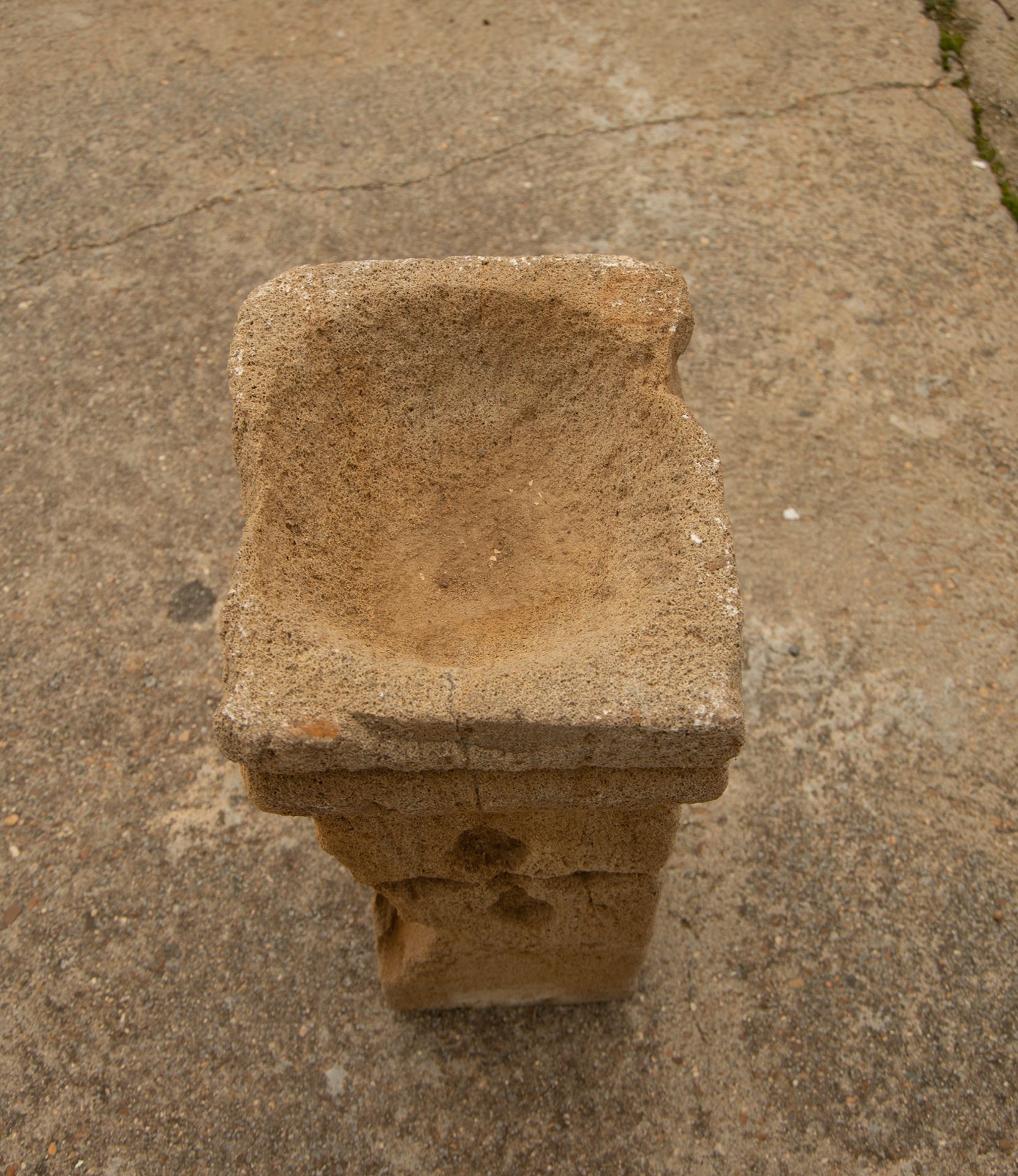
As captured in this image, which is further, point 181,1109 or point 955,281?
point 955,281

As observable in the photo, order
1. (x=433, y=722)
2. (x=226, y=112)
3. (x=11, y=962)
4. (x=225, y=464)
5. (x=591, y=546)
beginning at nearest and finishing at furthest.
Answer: (x=433, y=722) → (x=591, y=546) → (x=11, y=962) → (x=225, y=464) → (x=226, y=112)

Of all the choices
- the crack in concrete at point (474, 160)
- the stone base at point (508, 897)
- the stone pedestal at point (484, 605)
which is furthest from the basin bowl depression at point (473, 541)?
the crack in concrete at point (474, 160)

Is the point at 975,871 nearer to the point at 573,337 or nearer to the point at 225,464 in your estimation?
the point at 573,337

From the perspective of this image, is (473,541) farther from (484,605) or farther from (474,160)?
(474,160)

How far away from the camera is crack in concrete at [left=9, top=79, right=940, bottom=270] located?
13.4 feet

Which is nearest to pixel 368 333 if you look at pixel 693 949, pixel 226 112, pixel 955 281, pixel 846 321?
pixel 693 949

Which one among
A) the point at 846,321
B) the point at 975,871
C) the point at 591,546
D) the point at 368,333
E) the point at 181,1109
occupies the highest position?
the point at 368,333

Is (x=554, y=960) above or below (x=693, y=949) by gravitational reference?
above

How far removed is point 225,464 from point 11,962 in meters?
1.62

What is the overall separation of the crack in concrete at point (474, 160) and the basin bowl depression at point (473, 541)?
231 centimetres

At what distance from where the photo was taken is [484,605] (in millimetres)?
2021

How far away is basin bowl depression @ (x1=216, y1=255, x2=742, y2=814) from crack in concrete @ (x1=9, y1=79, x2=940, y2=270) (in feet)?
7.57

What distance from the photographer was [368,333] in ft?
6.90

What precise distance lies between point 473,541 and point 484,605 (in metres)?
0.17
